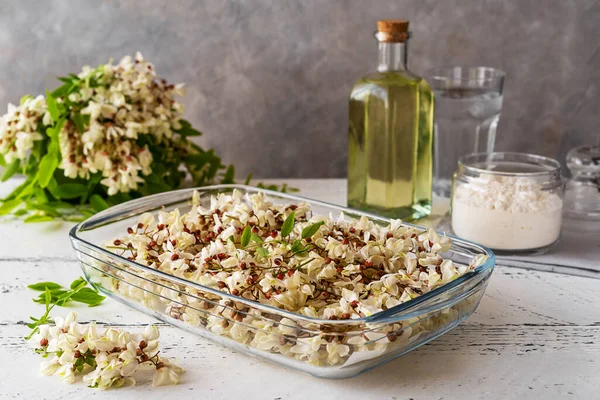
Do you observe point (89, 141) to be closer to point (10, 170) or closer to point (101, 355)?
point (10, 170)

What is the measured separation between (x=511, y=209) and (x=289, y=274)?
16.7 inches

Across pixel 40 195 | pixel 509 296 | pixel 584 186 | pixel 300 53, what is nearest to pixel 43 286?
pixel 40 195

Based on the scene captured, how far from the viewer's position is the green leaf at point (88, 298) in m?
0.92

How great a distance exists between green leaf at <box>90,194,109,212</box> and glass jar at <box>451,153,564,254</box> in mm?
594

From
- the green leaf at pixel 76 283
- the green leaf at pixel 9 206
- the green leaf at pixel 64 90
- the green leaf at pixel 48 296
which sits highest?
the green leaf at pixel 64 90

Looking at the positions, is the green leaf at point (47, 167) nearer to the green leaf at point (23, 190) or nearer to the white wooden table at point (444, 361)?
the green leaf at point (23, 190)

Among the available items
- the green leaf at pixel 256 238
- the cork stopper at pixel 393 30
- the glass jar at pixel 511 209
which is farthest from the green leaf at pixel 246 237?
the cork stopper at pixel 393 30

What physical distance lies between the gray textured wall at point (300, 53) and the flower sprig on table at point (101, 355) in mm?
843

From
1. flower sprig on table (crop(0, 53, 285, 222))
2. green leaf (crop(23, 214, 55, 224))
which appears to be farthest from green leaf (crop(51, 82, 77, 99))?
green leaf (crop(23, 214, 55, 224))

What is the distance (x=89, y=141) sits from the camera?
3.98 feet

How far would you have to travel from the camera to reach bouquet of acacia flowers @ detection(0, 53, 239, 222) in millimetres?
1229

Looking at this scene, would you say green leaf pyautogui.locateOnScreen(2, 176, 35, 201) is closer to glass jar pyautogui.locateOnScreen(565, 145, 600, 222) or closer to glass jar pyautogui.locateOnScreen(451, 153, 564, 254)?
glass jar pyautogui.locateOnScreen(451, 153, 564, 254)

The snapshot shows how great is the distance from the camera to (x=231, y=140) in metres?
1.59

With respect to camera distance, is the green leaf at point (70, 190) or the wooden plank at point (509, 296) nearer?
Result: the wooden plank at point (509, 296)
